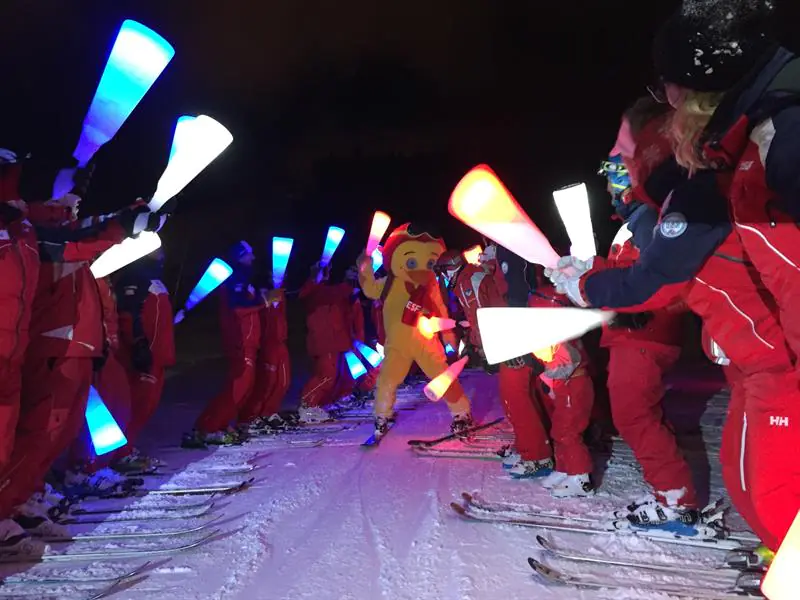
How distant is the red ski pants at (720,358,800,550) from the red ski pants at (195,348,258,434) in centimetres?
520

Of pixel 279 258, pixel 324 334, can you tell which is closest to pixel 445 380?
pixel 324 334

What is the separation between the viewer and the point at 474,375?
1245cm

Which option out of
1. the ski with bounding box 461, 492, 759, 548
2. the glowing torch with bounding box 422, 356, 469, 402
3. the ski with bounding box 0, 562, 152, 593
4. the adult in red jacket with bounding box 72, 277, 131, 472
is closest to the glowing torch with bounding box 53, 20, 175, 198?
the adult in red jacket with bounding box 72, 277, 131, 472

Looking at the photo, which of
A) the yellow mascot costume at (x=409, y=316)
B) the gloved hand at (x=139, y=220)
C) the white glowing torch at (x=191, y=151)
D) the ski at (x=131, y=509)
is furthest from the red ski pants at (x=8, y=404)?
the yellow mascot costume at (x=409, y=316)

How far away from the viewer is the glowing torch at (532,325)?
10.0ft

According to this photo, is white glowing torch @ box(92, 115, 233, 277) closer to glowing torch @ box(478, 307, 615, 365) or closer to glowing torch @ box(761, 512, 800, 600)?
glowing torch @ box(478, 307, 615, 365)

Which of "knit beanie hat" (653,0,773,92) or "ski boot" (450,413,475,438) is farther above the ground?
"knit beanie hat" (653,0,773,92)

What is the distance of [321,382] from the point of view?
26.3ft

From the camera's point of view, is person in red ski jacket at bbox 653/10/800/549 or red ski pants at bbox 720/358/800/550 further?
red ski pants at bbox 720/358/800/550

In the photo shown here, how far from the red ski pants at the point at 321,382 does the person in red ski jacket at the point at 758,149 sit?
641cm

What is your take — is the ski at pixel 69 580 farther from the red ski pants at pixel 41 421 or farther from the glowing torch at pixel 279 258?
the glowing torch at pixel 279 258

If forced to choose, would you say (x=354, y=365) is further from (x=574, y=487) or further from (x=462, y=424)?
(x=574, y=487)

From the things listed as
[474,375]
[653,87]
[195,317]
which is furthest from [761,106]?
[195,317]

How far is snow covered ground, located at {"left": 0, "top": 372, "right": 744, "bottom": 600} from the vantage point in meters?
2.72
